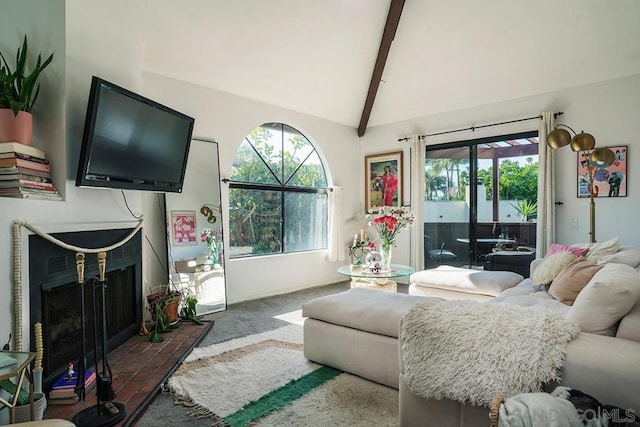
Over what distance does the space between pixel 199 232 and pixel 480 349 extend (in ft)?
10.7

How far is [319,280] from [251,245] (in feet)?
4.52

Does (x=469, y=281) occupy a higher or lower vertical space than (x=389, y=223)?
lower

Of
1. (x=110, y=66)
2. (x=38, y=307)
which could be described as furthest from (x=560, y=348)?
(x=110, y=66)

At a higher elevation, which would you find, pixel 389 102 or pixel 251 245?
pixel 389 102

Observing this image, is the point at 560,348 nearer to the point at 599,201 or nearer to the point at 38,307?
the point at 38,307

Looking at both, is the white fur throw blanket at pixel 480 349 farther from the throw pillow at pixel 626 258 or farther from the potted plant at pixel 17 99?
the potted plant at pixel 17 99

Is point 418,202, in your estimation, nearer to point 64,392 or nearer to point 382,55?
point 382,55

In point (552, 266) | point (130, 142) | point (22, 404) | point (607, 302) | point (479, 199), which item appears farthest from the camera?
point (479, 199)

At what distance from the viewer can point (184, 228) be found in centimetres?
Result: 394

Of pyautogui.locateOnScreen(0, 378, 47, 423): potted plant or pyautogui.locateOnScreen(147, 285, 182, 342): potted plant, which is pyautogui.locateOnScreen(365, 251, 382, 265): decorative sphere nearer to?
pyautogui.locateOnScreen(147, 285, 182, 342): potted plant

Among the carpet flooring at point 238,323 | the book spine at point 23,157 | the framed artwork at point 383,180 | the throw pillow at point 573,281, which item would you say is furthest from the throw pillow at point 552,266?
the book spine at point 23,157

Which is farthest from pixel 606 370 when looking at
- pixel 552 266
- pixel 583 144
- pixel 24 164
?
pixel 24 164

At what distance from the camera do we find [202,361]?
2.71 m

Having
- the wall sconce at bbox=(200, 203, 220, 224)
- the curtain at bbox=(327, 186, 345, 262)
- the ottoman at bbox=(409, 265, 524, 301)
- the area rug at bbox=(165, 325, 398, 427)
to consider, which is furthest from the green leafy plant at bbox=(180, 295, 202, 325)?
the curtain at bbox=(327, 186, 345, 262)
